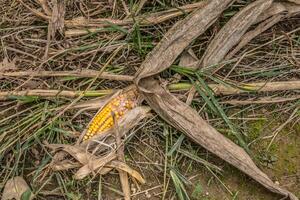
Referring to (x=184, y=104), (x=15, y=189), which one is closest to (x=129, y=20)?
(x=184, y=104)

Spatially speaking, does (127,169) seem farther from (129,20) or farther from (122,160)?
(129,20)

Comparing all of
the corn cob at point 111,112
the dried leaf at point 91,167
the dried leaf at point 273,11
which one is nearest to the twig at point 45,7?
the corn cob at point 111,112

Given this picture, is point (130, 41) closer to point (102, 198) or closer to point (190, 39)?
point (190, 39)

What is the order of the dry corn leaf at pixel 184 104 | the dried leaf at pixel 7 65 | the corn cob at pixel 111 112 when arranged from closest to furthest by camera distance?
the dry corn leaf at pixel 184 104 < the corn cob at pixel 111 112 < the dried leaf at pixel 7 65

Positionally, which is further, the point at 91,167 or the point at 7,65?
the point at 7,65

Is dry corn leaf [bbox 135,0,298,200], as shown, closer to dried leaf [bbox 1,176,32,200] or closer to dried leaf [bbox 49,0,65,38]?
dried leaf [bbox 49,0,65,38]

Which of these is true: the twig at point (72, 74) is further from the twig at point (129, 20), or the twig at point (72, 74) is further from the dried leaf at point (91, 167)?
the dried leaf at point (91, 167)
